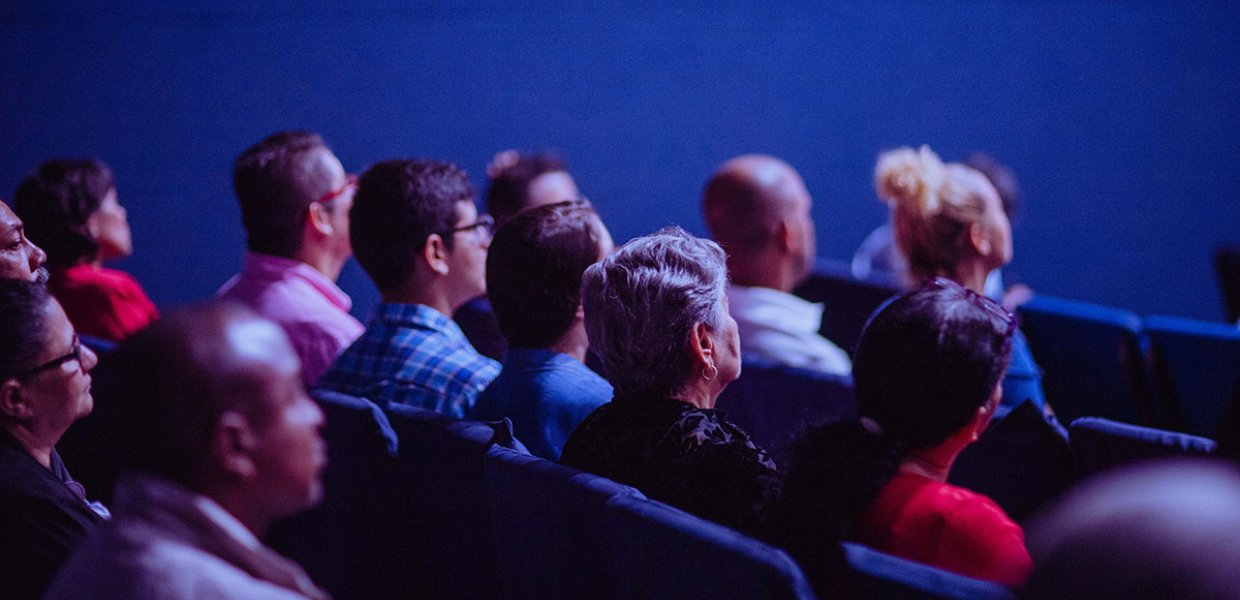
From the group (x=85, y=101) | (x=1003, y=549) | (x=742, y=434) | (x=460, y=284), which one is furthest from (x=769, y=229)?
(x=85, y=101)

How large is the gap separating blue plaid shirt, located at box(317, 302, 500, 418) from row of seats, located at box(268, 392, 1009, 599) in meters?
0.24

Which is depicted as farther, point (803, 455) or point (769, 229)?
point (769, 229)

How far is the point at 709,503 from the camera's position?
6.53 ft

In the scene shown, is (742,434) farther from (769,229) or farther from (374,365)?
(769,229)

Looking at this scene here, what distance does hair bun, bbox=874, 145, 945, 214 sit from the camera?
146 inches

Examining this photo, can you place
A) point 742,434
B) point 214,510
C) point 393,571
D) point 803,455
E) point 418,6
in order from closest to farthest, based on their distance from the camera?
point 214,510 → point 803,455 → point 742,434 → point 393,571 → point 418,6

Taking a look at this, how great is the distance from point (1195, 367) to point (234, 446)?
3.22m

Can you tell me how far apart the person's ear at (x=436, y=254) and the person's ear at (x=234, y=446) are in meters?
1.66

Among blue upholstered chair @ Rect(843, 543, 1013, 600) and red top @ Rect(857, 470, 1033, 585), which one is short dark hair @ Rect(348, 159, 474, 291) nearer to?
red top @ Rect(857, 470, 1033, 585)

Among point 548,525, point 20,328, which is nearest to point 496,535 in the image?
point 548,525

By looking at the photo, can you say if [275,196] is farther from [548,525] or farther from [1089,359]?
[1089,359]

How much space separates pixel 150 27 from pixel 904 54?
4.08 metres

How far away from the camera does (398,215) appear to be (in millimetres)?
3064

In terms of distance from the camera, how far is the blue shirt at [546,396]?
2.47 metres
